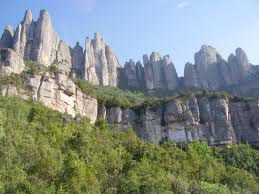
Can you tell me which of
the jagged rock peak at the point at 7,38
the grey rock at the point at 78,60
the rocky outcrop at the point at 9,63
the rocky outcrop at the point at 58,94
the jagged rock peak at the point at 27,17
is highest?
the jagged rock peak at the point at 27,17

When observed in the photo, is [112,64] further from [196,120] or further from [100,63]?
[196,120]

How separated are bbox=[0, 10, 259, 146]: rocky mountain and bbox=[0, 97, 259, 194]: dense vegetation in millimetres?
7301

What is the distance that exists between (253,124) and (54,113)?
40273mm

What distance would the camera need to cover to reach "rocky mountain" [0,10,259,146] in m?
84.9

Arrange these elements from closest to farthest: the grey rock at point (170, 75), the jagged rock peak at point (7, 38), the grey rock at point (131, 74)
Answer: the jagged rock peak at point (7, 38) → the grey rock at point (170, 75) → the grey rock at point (131, 74)

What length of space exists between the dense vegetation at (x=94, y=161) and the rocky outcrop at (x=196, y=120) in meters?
6.87

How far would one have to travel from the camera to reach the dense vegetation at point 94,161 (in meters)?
44.0

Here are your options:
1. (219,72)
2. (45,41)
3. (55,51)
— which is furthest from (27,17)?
(219,72)

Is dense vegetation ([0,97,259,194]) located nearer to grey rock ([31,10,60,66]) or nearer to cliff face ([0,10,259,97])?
grey rock ([31,10,60,66])

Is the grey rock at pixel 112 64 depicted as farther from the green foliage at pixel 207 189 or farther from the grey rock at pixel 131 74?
the green foliage at pixel 207 189

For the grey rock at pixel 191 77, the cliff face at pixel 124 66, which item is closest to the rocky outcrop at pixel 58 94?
the cliff face at pixel 124 66

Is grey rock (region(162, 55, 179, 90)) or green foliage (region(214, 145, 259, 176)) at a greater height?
grey rock (region(162, 55, 179, 90))

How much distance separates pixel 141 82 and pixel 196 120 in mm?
45097

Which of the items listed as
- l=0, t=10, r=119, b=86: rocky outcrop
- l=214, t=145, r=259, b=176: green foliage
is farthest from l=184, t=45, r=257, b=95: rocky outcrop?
l=214, t=145, r=259, b=176: green foliage
